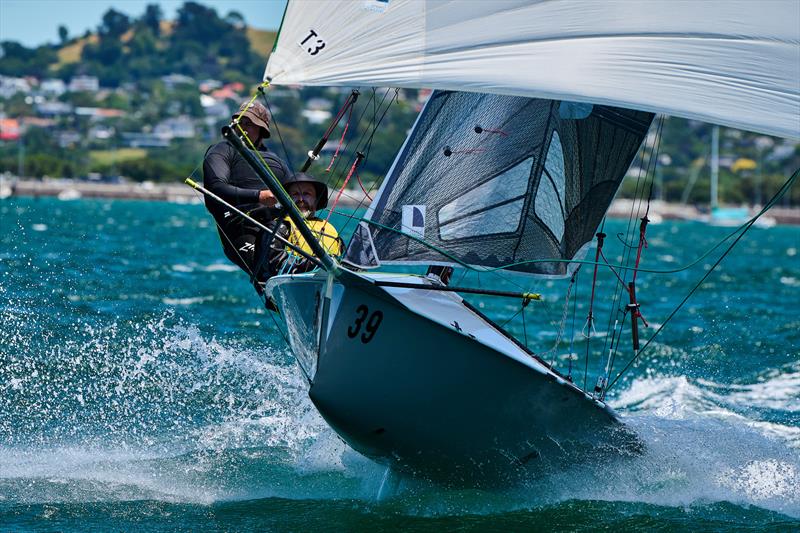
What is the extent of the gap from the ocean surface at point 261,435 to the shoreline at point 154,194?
71.7 metres

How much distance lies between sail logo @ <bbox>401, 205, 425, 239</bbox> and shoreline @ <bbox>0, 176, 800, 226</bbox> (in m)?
76.5

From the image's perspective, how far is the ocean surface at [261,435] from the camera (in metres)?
6.25

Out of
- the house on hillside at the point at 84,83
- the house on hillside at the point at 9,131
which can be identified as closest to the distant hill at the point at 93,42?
the house on hillside at the point at 84,83

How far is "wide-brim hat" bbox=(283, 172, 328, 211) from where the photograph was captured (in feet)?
21.7

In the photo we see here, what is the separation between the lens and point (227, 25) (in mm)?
157875

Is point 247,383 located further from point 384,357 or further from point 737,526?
point 737,526

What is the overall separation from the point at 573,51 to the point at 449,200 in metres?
1.25

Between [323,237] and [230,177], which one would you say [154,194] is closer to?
[230,177]

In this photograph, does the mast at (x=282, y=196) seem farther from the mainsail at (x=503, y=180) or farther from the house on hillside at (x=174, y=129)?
the house on hillside at (x=174, y=129)

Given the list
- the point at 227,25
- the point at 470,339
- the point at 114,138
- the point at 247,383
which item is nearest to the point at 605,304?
the point at 247,383

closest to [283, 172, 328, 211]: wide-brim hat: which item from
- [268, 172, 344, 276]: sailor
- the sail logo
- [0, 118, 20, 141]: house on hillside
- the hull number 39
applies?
[268, 172, 344, 276]: sailor

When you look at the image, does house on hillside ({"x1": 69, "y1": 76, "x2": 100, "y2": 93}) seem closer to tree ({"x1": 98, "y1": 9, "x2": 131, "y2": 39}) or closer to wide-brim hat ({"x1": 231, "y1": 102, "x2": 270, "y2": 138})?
tree ({"x1": 98, "y1": 9, "x2": 131, "y2": 39})

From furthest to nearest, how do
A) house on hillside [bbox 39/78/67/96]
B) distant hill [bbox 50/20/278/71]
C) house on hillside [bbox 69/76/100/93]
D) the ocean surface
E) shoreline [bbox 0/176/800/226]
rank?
1. distant hill [bbox 50/20/278/71]
2. house on hillside [bbox 69/76/100/93]
3. house on hillside [bbox 39/78/67/96]
4. shoreline [bbox 0/176/800/226]
5. the ocean surface

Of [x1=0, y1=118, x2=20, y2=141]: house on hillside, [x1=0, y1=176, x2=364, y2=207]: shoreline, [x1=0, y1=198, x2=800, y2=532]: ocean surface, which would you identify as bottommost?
[x1=0, y1=176, x2=364, y2=207]: shoreline
